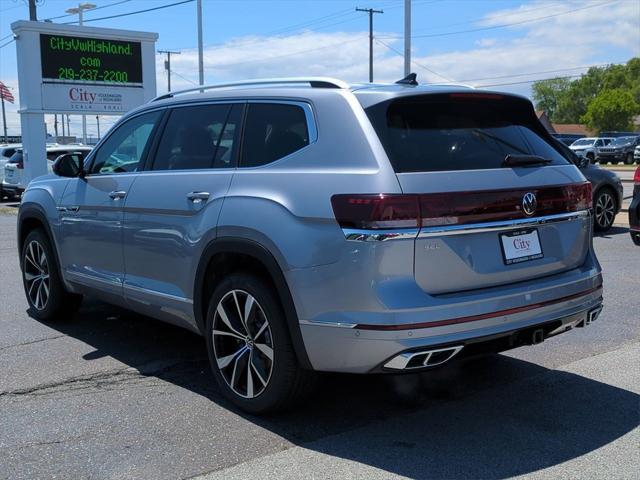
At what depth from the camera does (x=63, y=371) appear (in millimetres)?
5152

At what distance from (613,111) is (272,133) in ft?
305

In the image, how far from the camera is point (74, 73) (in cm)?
1906

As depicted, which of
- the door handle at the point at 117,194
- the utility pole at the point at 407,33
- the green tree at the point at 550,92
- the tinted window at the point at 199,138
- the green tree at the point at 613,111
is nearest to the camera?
the tinted window at the point at 199,138

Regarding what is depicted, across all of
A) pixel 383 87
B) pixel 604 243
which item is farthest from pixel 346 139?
pixel 604 243

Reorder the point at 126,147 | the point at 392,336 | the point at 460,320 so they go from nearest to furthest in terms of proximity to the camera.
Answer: the point at 392,336, the point at 460,320, the point at 126,147

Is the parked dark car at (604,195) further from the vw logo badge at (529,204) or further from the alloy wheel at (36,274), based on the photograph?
the alloy wheel at (36,274)

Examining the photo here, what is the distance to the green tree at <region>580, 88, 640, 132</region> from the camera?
8775 centimetres

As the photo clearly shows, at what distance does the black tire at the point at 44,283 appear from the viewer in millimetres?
6387

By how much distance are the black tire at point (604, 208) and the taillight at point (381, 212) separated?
929 centimetres

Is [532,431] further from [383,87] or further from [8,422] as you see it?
[8,422]

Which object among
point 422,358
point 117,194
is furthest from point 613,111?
point 422,358

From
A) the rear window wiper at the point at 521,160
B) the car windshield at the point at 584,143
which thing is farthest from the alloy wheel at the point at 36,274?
the car windshield at the point at 584,143

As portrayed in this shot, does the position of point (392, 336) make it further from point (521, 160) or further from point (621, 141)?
point (621, 141)

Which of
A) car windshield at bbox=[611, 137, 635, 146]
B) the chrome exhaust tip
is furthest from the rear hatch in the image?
car windshield at bbox=[611, 137, 635, 146]
